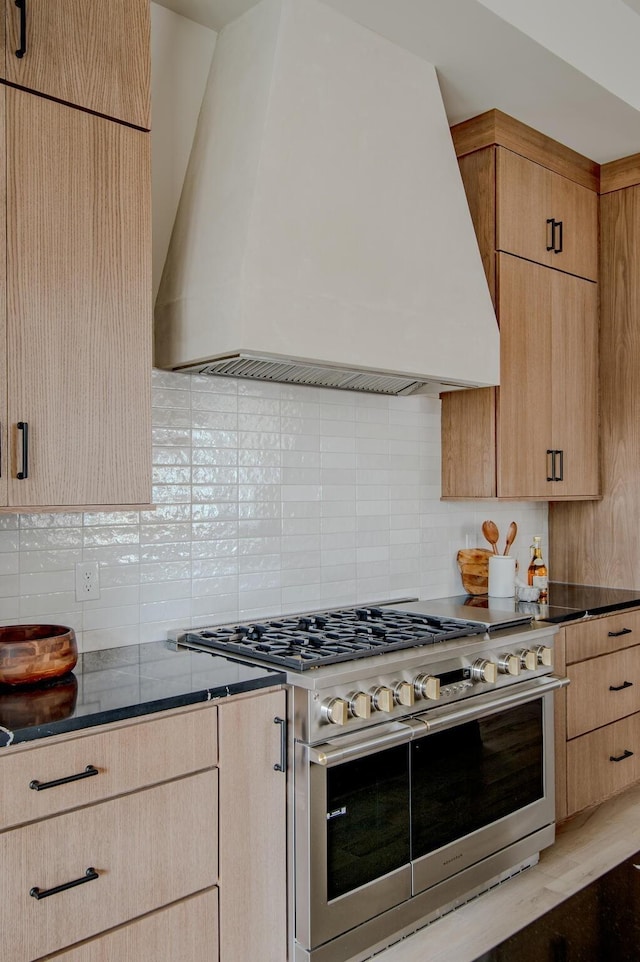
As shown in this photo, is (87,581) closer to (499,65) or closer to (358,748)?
(358,748)

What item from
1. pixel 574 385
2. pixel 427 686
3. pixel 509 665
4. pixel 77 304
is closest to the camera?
pixel 77 304

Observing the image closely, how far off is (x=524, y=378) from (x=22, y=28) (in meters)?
2.17

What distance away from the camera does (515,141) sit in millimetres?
3172

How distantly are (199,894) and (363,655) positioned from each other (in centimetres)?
71

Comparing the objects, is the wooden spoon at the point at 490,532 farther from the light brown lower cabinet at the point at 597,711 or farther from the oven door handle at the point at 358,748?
the oven door handle at the point at 358,748

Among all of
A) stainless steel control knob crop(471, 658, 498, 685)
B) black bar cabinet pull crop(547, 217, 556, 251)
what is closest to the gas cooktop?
stainless steel control knob crop(471, 658, 498, 685)

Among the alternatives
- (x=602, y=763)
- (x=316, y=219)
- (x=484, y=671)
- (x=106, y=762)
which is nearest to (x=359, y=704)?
(x=484, y=671)

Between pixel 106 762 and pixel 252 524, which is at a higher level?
pixel 252 524

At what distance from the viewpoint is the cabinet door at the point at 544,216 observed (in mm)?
3141

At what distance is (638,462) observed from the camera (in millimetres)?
3568

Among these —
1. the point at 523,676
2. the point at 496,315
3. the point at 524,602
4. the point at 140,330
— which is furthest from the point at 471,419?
the point at 140,330

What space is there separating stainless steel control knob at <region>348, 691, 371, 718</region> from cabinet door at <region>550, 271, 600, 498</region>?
1674 millimetres

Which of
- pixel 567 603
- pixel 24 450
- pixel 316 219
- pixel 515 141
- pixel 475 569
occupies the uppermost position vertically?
pixel 515 141

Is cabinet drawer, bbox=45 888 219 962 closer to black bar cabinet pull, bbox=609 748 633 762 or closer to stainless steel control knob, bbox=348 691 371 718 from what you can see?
stainless steel control knob, bbox=348 691 371 718
